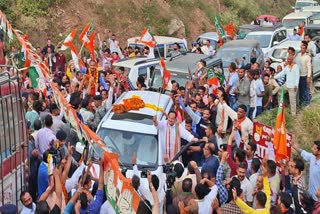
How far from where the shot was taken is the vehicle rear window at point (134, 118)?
998 centimetres

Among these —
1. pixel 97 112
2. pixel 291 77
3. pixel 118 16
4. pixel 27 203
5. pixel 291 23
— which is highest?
pixel 118 16

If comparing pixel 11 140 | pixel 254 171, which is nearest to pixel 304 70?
pixel 254 171

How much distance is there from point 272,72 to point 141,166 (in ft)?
16.7

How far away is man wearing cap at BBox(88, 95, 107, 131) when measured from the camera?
430 inches

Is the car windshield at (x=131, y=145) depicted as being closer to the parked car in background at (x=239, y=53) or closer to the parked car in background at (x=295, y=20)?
the parked car in background at (x=239, y=53)

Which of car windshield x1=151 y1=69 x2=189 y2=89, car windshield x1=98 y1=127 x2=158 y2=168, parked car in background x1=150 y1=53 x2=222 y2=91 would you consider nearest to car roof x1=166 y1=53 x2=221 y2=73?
parked car in background x1=150 y1=53 x2=222 y2=91

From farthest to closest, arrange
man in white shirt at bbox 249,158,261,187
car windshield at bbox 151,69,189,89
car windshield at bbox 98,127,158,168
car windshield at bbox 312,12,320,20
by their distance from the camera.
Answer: car windshield at bbox 312,12,320,20, car windshield at bbox 151,69,189,89, car windshield at bbox 98,127,158,168, man in white shirt at bbox 249,158,261,187

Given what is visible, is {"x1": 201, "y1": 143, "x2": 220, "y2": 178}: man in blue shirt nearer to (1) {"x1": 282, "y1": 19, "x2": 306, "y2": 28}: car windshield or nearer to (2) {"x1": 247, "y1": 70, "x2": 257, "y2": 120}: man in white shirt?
(2) {"x1": 247, "y1": 70, "x2": 257, "y2": 120}: man in white shirt

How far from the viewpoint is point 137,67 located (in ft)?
50.2

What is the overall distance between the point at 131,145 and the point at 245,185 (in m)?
2.45

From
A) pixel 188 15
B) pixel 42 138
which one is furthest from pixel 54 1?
pixel 42 138

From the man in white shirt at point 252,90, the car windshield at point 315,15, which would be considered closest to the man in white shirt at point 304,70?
the man in white shirt at point 252,90

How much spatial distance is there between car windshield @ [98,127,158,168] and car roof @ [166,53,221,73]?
500 centimetres

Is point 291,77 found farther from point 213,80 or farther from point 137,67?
point 137,67
